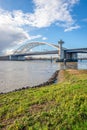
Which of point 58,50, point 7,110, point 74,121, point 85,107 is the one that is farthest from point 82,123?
point 58,50

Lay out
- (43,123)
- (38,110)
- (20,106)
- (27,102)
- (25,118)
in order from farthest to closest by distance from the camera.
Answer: (27,102)
(20,106)
(38,110)
(25,118)
(43,123)

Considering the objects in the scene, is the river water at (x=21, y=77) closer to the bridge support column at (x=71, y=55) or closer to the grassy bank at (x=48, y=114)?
the grassy bank at (x=48, y=114)

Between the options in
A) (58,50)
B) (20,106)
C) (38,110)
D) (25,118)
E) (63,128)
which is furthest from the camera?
(58,50)

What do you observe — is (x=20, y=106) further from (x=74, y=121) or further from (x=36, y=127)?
(x=74, y=121)

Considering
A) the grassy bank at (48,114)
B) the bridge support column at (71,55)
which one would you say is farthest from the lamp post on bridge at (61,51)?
the grassy bank at (48,114)

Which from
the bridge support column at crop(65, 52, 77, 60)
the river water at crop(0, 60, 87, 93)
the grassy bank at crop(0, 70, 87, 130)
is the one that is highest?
the bridge support column at crop(65, 52, 77, 60)

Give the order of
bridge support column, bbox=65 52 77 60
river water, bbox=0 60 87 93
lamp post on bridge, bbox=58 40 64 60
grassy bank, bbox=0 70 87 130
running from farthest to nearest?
bridge support column, bbox=65 52 77 60, lamp post on bridge, bbox=58 40 64 60, river water, bbox=0 60 87 93, grassy bank, bbox=0 70 87 130

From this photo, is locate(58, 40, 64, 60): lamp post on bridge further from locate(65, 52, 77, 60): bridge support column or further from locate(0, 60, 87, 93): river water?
locate(0, 60, 87, 93): river water

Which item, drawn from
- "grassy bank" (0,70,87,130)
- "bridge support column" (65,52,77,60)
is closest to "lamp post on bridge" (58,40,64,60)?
"bridge support column" (65,52,77,60)

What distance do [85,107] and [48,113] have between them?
4.55 ft

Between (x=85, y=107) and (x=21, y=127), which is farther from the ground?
(x=85, y=107)

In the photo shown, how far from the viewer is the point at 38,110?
7754mm

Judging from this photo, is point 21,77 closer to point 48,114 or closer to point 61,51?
point 48,114

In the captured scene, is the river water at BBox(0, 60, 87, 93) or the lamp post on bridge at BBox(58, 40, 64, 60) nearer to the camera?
the river water at BBox(0, 60, 87, 93)
